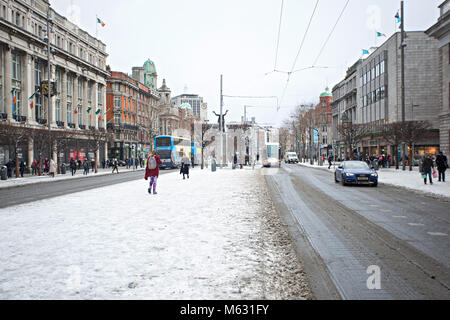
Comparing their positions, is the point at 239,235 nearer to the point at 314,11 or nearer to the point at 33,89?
the point at 314,11

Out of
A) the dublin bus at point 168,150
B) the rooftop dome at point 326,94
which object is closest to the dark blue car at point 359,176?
the dublin bus at point 168,150

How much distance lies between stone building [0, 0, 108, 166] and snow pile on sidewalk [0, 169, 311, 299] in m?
25.9

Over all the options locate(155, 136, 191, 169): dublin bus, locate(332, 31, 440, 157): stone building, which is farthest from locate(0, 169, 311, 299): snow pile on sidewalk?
locate(332, 31, 440, 157): stone building

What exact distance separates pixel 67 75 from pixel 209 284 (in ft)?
163

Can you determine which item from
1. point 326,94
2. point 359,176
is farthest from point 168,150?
point 326,94

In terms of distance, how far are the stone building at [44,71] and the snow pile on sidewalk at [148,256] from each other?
25928 mm

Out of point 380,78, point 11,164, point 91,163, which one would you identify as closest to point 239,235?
point 11,164

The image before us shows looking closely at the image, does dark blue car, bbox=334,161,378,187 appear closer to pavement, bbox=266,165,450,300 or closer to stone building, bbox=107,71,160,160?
pavement, bbox=266,165,450,300

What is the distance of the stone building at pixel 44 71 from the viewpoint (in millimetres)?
34906

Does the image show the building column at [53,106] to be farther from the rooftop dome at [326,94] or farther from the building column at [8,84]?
the rooftop dome at [326,94]

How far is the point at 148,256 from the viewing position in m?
5.74

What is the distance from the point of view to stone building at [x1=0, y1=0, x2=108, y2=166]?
34.9 m

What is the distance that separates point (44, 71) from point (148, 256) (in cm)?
4297

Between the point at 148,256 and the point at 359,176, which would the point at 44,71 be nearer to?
the point at 359,176
